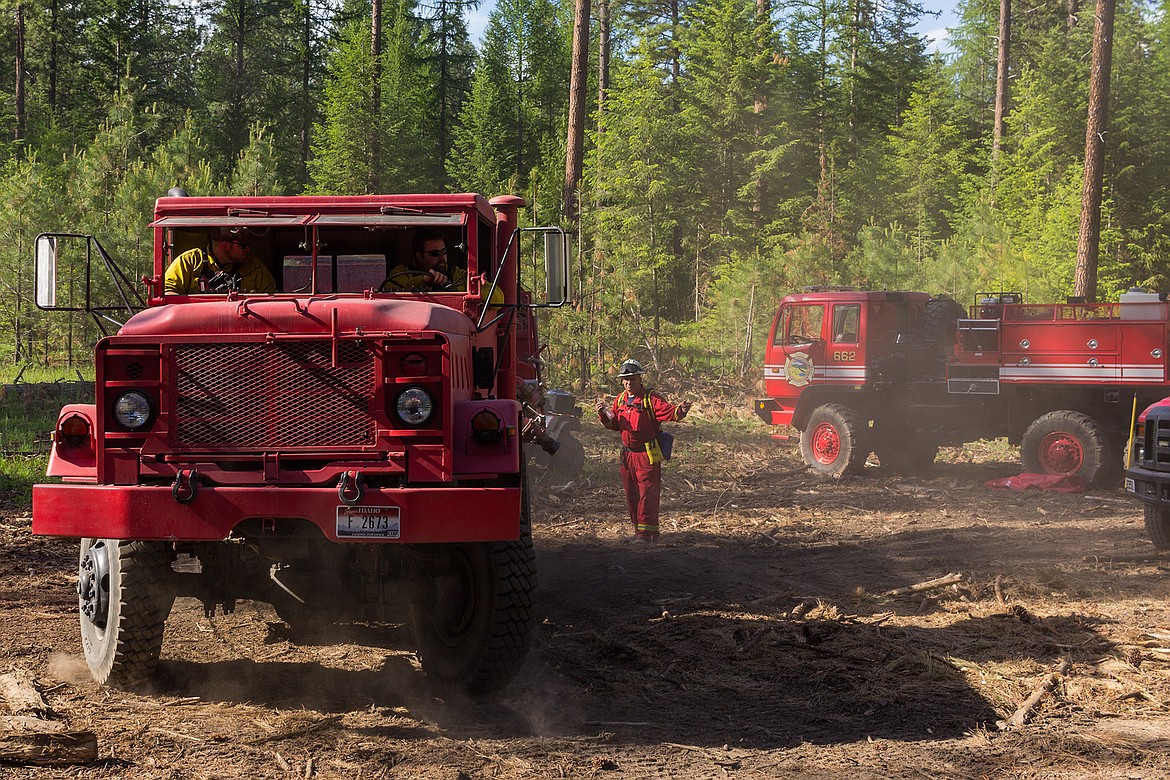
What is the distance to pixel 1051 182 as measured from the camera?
32719mm

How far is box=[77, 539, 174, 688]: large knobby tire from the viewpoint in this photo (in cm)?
552

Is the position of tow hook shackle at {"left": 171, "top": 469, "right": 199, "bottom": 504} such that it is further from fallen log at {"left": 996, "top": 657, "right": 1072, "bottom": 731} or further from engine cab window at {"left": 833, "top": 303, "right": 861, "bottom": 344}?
engine cab window at {"left": 833, "top": 303, "right": 861, "bottom": 344}

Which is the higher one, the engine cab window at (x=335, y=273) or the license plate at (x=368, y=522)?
the engine cab window at (x=335, y=273)

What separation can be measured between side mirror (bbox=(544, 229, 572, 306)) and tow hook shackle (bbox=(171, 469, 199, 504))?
2.55 m

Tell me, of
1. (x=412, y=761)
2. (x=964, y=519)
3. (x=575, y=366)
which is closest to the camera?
(x=412, y=761)

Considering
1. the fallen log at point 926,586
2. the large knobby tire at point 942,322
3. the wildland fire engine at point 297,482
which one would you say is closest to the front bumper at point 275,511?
the wildland fire engine at point 297,482

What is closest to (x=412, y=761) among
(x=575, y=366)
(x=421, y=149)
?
(x=575, y=366)

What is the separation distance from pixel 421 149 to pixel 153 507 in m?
42.3

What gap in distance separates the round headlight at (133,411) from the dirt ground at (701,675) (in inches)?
55.1

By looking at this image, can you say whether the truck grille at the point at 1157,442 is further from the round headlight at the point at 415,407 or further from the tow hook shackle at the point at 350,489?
the tow hook shackle at the point at 350,489

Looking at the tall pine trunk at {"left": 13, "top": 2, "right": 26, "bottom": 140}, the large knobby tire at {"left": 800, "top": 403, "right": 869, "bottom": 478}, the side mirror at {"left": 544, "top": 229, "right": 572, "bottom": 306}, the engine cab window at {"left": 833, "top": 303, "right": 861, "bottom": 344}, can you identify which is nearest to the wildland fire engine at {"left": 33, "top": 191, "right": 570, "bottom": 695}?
the side mirror at {"left": 544, "top": 229, "right": 572, "bottom": 306}

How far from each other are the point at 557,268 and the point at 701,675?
261 cm

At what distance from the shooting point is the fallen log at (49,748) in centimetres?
456

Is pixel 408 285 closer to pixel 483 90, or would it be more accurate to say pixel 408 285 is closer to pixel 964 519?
pixel 964 519
